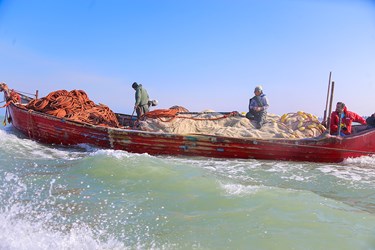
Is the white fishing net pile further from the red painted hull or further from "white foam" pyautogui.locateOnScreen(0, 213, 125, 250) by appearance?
"white foam" pyautogui.locateOnScreen(0, 213, 125, 250)

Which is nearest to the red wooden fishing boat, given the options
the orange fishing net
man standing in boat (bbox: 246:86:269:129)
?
the orange fishing net

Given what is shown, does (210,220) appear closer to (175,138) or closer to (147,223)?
(147,223)

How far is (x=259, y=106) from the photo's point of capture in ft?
30.3

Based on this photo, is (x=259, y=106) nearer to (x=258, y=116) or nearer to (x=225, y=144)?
(x=258, y=116)

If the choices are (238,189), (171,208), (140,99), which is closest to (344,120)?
(238,189)

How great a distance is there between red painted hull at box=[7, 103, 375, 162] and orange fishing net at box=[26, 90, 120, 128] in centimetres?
77

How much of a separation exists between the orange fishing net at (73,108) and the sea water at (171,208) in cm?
352

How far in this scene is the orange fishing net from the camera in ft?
33.3

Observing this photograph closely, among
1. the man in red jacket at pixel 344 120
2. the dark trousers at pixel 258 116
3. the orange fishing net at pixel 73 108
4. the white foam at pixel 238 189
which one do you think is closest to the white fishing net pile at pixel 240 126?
the dark trousers at pixel 258 116

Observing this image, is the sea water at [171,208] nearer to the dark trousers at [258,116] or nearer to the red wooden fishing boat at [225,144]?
the red wooden fishing boat at [225,144]

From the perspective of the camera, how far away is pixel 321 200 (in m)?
4.42

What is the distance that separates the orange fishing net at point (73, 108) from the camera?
400 inches

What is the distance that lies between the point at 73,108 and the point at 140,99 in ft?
6.90

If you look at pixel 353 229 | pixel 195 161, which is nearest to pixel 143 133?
pixel 195 161
